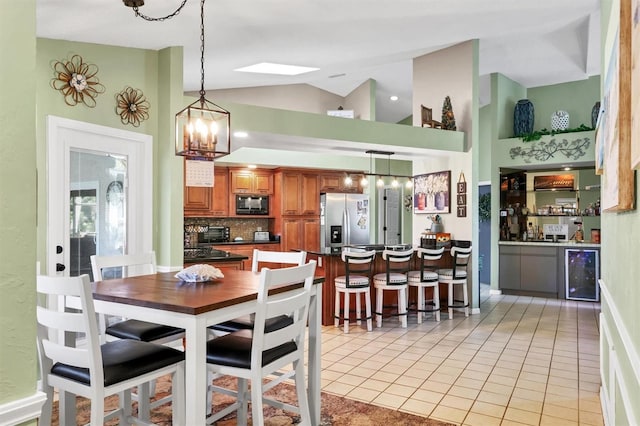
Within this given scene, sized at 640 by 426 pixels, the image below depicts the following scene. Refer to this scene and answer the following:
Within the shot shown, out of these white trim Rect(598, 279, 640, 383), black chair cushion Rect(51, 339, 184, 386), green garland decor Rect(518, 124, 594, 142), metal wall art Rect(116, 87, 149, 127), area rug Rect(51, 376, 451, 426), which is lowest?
area rug Rect(51, 376, 451, 426)

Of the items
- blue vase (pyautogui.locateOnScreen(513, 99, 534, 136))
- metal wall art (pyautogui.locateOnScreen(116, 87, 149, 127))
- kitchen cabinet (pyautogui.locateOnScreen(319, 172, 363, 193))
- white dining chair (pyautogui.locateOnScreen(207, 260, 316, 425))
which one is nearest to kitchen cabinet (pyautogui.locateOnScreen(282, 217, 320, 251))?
kitchen cabinet (pyautogui.locateOnScreen(319, 172, 363, 193))

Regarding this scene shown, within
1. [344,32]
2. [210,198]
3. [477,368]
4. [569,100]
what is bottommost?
[477,368]

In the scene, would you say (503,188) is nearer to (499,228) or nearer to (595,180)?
(499,228)

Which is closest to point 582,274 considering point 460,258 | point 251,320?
point 460,258

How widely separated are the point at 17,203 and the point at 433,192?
20.9 ft

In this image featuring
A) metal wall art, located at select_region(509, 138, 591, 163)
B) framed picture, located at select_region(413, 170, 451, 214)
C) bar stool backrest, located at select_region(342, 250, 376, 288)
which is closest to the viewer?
bar stool backrest, located at select_region(342, 250, 376, 288)

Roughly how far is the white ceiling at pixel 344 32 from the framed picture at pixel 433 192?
72.5 inches

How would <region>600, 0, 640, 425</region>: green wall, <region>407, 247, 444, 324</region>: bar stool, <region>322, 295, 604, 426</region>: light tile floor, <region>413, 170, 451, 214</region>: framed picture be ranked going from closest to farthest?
<region>600, 0, 640, 425</region>: green wall → <region>322, 295, 604, 426</region>: light tile floor → <region>407, 247, 444, 324</region>: bar stool → <region>413, 170, 451, 214</region>: framed picture

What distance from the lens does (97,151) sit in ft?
12.8

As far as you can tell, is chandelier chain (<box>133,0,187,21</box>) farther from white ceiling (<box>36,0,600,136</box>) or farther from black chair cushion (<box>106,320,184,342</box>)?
black chair cushion (<box>106,320,184,342</box>)

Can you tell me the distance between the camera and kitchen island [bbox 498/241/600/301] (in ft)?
23.7

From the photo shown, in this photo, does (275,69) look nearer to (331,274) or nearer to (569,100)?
Answer: (331,274)

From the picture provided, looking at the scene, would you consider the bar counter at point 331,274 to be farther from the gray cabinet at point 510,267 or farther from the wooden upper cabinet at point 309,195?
the wooden upper cabinet at point 309,195

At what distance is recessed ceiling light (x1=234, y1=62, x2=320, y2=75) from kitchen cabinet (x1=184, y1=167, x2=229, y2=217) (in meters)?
2.52
